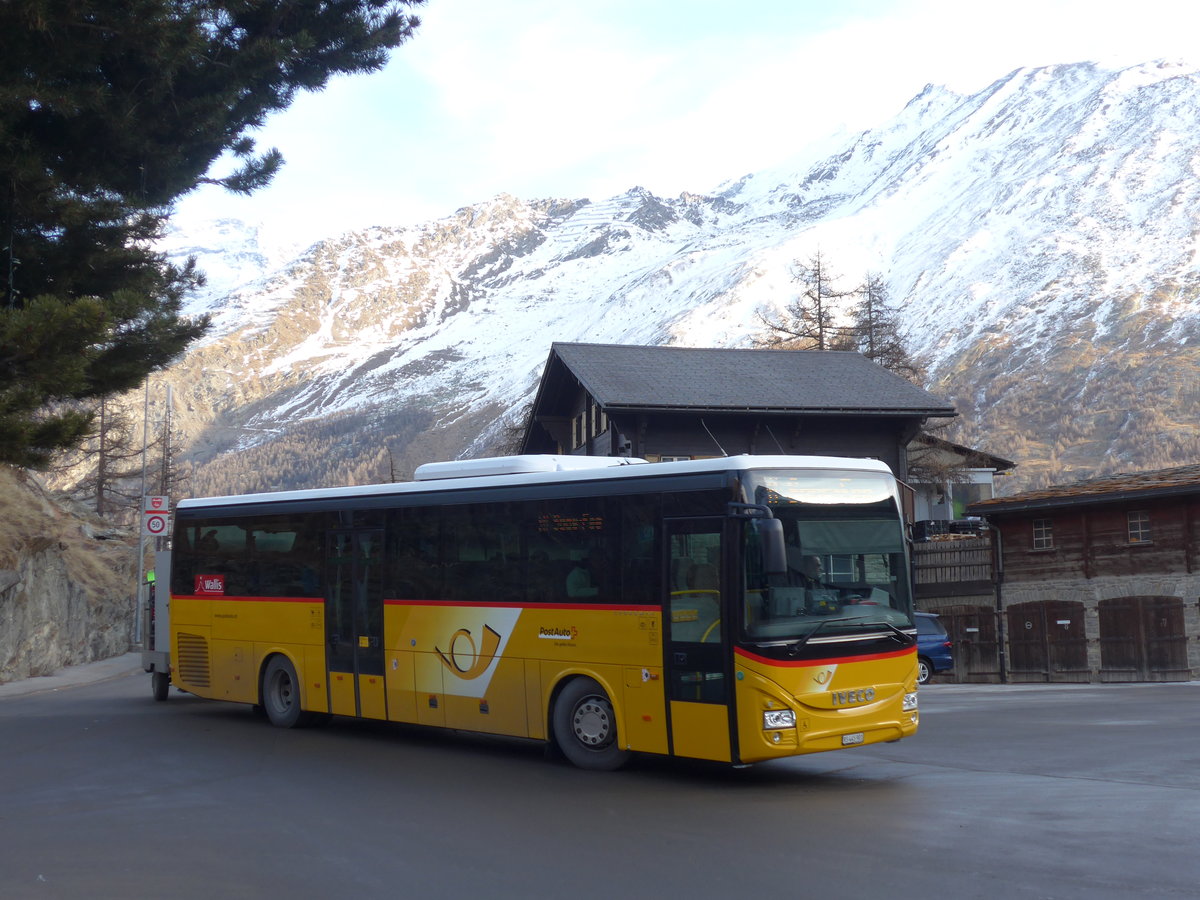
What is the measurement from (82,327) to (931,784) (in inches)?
371

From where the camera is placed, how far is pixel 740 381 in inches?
1565

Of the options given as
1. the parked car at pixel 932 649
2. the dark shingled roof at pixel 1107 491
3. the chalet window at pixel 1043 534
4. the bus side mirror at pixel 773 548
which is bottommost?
the parked car at pixel 932 649

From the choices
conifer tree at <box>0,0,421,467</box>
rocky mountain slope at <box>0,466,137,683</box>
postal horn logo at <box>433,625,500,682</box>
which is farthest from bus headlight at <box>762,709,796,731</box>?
rocky mountain slope at <box>0,466,137,683</box>

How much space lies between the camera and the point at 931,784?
1093 cm

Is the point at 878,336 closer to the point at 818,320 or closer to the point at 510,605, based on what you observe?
the point at 818,320

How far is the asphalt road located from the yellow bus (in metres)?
0.56

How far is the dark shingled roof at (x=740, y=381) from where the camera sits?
3725cm

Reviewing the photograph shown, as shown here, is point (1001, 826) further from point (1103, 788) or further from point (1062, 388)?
point (1062, 388)

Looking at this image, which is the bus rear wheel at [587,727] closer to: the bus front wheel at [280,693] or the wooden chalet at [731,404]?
the bus front wheel at [280,693]

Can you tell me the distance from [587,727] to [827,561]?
2.80 metres

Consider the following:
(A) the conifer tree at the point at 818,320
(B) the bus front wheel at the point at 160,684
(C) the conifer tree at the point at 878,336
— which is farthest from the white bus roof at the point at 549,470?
(C) the conifer tree at the point at 878,336

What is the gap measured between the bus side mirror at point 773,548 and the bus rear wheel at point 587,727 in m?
2.43

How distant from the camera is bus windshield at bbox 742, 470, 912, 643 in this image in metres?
10.8

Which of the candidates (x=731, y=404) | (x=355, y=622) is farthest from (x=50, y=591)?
(x=731, y=404)
